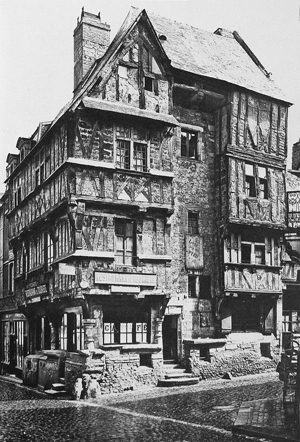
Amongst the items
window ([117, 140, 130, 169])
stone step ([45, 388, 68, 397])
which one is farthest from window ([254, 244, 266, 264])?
stone step ([45, 388, 68, 397])

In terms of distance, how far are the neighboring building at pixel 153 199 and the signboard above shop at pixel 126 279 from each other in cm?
4

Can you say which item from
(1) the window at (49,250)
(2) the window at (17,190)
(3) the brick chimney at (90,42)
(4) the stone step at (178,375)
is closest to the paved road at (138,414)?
(4) the stone step at (178,375)

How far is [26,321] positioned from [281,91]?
13.0m

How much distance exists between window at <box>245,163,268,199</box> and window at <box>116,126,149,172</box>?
13.6ft

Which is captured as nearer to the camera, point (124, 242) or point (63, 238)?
point (124, 242)

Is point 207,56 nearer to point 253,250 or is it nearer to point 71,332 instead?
point 253,250

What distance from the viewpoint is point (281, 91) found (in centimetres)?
2083

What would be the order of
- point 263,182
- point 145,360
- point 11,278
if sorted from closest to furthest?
point 145,360 < point 263,182 < point 11,278

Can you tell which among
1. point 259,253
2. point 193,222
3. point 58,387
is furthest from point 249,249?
point 58,387

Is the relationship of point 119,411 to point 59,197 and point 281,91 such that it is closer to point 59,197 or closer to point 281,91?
point 59,197

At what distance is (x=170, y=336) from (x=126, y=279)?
308cm

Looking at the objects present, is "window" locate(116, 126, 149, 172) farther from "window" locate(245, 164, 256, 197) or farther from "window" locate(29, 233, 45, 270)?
"window" locate(29, 233, 45, 270)

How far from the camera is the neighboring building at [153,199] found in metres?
16.1

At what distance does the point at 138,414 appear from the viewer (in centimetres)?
1198
